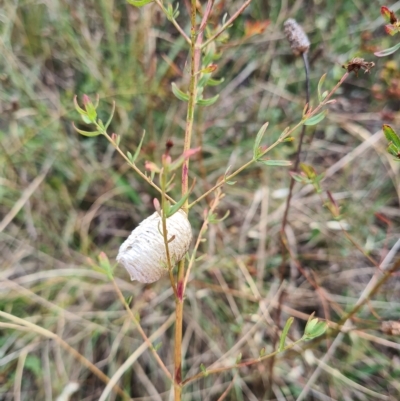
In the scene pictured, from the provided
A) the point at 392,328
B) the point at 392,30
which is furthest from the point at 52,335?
the point at 392,30

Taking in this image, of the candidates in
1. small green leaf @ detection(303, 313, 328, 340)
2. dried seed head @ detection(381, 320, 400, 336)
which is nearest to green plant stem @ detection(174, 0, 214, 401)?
small green leaf @ detection(303, 313, 328, 340)

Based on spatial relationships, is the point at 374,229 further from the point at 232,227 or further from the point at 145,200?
the point at 145,200

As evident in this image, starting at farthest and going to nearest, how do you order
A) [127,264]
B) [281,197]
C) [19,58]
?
[19,58] → [281,197] → [127,264]

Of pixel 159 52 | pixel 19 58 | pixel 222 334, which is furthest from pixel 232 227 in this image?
pixel 19 58

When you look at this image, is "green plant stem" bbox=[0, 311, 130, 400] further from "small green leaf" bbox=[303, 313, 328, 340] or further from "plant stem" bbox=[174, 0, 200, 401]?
"small green leaf" bbox=[303, 313, 328, 340]

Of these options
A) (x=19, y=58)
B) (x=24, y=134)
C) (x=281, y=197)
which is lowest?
(x=281, y=197)

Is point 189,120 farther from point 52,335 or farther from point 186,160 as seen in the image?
point 52,335
